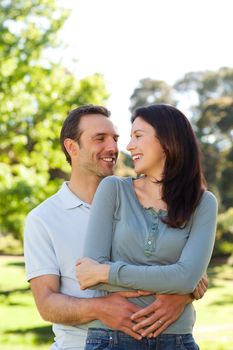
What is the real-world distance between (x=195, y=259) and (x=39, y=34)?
13.0 meters

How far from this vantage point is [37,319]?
1373cm

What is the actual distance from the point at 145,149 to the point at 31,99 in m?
12.5

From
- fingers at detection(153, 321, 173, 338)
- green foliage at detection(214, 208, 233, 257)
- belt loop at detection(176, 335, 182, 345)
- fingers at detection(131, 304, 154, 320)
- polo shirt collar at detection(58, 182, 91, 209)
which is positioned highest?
polo shirt collar at detection(58, 182, 91, 209)

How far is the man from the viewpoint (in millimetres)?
2516

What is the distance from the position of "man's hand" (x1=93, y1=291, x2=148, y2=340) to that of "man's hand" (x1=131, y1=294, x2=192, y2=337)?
0.06ft

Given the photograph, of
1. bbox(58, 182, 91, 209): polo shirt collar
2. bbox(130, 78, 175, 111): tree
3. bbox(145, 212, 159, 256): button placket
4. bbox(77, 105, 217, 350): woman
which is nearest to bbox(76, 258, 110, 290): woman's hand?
bbox(77, 105, 217, 350): woman

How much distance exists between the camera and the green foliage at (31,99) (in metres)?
14.4

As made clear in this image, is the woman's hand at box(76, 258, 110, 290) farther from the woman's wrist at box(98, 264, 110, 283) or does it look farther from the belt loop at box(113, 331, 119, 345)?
the belt loop at box(113, 331, 119, 345)

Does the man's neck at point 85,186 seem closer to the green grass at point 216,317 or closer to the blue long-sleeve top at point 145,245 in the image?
the blue long-sleeve top at point 145,245

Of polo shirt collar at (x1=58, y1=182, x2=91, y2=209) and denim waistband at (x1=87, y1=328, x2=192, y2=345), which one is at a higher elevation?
polo shirt collar at (x1=58, y1=182, x2=91, y2=209)

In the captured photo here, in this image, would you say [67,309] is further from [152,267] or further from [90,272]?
[152,267]

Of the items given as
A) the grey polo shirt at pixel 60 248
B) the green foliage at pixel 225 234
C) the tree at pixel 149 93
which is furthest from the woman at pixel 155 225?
the tree at pixel 149 93

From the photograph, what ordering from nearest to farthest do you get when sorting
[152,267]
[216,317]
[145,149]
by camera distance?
[152,267] < [145,149] < [216,317]

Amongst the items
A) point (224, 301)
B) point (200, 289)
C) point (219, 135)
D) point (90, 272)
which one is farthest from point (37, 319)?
point (219, 135)
